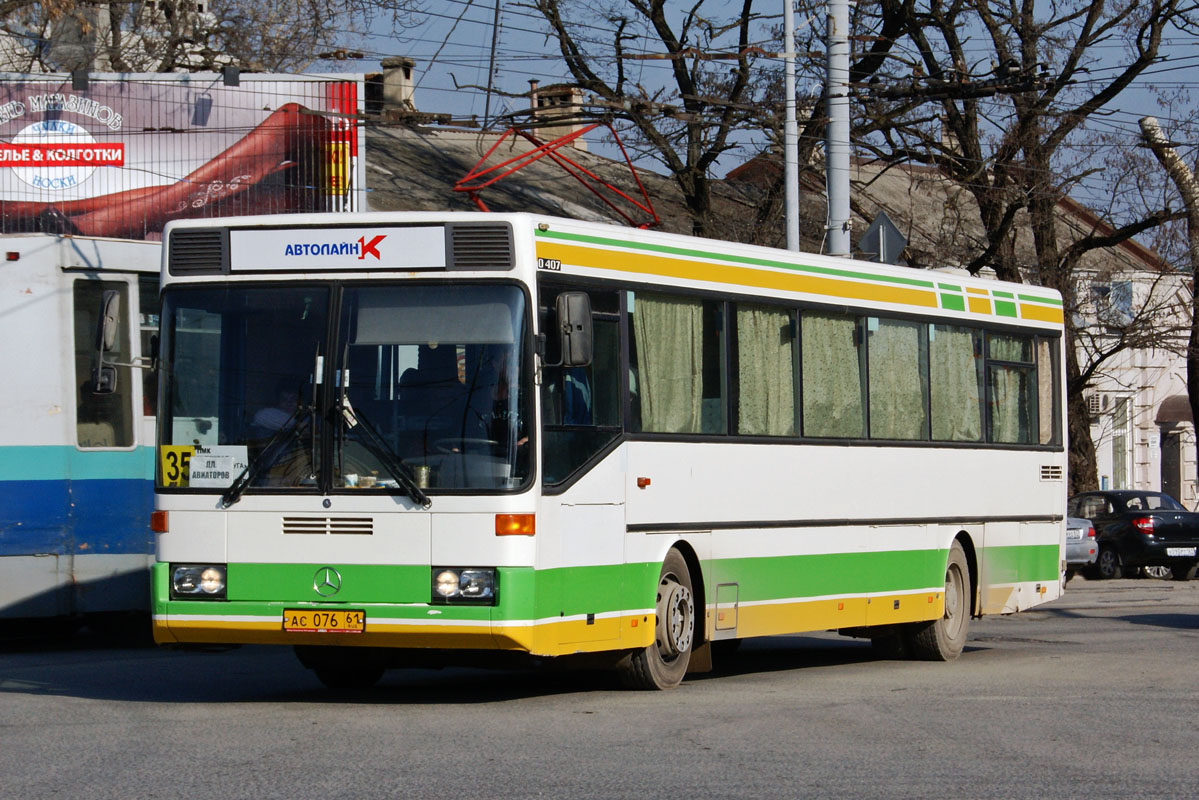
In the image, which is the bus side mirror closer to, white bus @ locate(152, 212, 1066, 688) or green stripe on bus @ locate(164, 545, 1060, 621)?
white bus @ locate(152, 212, 1066, 688)

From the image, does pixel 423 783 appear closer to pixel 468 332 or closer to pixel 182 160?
pixel 468 332

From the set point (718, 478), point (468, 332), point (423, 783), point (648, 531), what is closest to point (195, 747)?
point (423, 783)

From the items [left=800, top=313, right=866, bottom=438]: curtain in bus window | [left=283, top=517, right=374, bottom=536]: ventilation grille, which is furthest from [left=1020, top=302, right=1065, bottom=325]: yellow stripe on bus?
[left=283, top=517, right=374, bottom=536]: ventilation grille

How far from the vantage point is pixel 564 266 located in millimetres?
11023

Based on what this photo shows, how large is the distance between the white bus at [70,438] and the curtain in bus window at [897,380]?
19.7 feet

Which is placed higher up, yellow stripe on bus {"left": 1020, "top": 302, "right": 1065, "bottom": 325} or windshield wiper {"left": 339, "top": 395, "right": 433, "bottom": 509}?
yellow stripe on bus {"left": 1020, "top": 302, "right": 1065, "bottom": 325}

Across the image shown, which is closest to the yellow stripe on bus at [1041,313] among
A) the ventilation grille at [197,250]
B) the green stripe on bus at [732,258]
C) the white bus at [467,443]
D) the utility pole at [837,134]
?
the green stripe on bus at [732,258]

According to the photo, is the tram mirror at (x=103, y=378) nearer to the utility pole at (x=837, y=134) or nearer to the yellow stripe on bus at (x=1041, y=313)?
the yellow stripe on bus at (x=1041, y=313)

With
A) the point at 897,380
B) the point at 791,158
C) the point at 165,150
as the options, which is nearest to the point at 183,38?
the point at 165,150

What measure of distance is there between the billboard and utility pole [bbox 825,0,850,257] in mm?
9026

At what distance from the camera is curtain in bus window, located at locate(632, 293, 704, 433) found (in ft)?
38.6

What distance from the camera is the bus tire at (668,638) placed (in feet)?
38.2

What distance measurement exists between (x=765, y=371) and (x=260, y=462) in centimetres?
393

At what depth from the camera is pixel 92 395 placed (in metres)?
15.3
